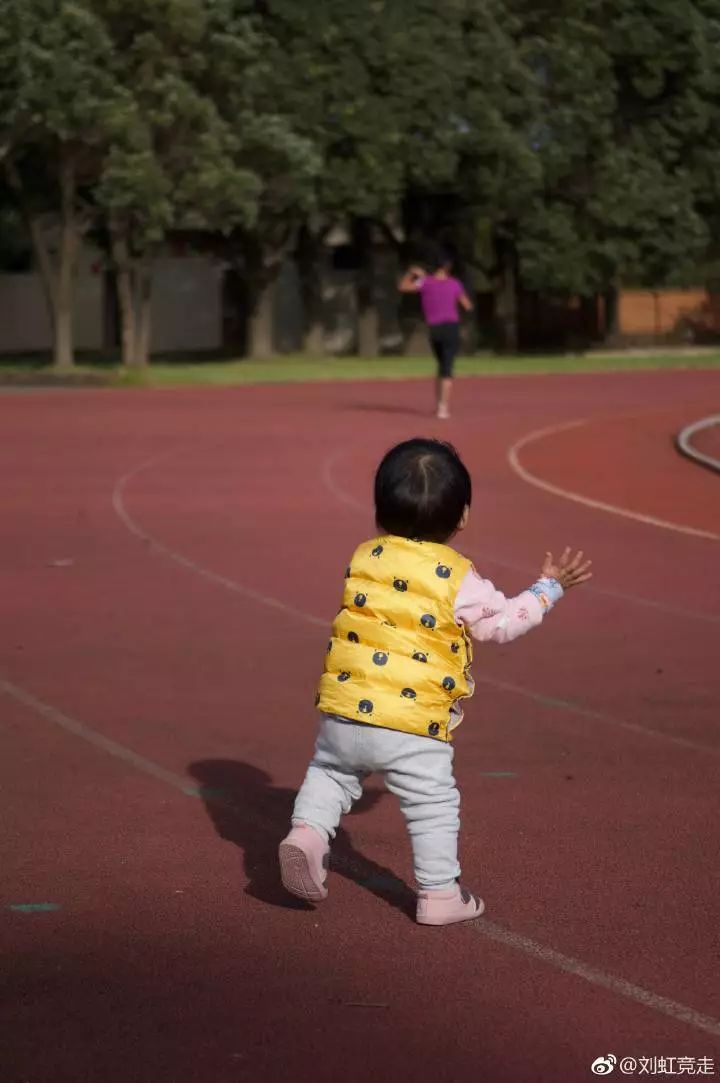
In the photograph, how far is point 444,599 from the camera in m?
5.73

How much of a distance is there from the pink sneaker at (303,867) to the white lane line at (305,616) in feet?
9.37

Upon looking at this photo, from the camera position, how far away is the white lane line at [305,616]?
28.1ft

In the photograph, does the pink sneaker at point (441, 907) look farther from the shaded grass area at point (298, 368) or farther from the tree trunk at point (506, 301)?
the tree trunk at point (506, 301)

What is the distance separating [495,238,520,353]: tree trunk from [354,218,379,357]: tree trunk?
3.95 m

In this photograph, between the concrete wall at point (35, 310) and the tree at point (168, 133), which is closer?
the tree at point (168, 133)

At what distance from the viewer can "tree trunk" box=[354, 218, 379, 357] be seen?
5497cm

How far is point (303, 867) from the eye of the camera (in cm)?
570

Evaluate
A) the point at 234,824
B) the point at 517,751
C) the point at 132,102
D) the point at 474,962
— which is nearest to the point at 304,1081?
the point at 474,962

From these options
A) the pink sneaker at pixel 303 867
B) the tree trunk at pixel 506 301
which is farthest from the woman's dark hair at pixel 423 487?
the tree trunk at pixel 506 301

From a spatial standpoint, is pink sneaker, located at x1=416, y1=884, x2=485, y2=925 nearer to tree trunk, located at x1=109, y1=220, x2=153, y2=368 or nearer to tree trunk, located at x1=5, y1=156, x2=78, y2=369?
→ tree trunk, located at x1=5, y1=156, x2=78, y2=369

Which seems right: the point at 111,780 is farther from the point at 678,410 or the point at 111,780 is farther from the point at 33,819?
the point at 678,410

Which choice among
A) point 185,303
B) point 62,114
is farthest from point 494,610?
point 185,303

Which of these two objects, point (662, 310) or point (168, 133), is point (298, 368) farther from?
point (662, 310)

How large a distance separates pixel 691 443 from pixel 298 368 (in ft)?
76.7
